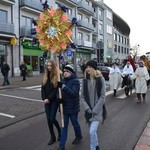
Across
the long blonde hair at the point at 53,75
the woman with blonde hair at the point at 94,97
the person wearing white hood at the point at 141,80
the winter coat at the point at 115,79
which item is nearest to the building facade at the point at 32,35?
the long blonde hair at the point at 53,75

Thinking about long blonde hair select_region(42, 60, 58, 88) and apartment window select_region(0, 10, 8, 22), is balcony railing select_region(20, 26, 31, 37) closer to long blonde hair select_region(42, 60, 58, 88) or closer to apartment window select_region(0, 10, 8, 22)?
apartment window select_region(0, 10, 8, 22)

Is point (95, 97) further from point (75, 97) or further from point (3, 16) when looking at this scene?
point (3, 16)

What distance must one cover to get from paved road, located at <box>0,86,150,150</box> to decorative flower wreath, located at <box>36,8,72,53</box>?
2.02 meters

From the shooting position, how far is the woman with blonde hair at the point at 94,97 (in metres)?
5.58

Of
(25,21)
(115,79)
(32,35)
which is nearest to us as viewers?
(32,35)

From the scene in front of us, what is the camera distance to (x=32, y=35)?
15.1 m

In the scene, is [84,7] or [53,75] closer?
[53,75]

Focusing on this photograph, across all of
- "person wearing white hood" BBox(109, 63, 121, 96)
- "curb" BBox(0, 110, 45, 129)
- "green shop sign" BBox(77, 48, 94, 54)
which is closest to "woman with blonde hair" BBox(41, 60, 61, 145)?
"curb" BBox(0, 110, 45, 129)

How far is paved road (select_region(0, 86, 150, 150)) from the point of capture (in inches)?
265

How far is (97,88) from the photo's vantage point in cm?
559

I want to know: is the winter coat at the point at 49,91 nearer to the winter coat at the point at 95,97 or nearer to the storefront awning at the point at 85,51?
the winter coat at the point at 95,97

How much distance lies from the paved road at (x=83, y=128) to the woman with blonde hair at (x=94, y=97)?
38.0 inches

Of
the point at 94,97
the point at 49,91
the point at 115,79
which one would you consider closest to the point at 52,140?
the point at 49,91

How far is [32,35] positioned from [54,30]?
8697 millimetres
